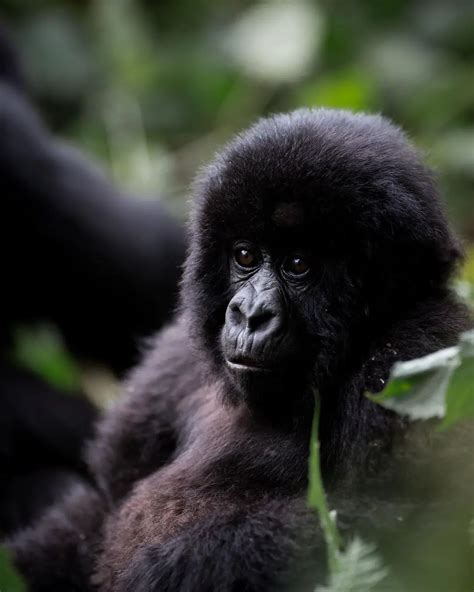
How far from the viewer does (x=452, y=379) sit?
2256 mm

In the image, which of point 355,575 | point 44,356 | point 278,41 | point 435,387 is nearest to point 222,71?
point 278,41

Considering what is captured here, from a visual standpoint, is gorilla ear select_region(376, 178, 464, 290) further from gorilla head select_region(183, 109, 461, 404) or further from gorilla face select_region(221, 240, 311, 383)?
gorilla face select_region(221, 240, 311, 383)

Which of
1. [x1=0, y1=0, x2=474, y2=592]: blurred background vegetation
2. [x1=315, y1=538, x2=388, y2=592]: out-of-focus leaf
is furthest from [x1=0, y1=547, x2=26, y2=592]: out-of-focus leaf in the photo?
[x1=0, y1=0, x2=474, y2=592]: blurred background vegetation

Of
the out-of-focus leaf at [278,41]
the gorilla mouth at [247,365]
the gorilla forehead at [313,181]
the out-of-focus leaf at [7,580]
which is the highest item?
the out-of-focus leaf at [278,41]

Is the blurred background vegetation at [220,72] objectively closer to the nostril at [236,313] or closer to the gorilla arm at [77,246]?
the gorilla arm at [77,246]

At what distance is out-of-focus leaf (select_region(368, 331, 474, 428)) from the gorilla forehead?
0.63 m

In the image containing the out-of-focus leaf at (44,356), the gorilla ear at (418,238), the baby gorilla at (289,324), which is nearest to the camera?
the baby gorilla at (289,324)

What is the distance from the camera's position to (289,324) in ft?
9.43

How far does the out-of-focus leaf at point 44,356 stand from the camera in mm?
6004

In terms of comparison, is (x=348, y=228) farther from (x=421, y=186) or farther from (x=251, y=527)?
(x=251, y=527)

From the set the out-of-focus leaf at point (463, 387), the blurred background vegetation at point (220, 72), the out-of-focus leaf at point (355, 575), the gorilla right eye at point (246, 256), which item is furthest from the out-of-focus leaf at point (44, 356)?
the out-of-focus leaf at point (463, 387)

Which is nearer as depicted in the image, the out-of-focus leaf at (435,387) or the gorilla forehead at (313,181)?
the out-of-focus leaf at (435,387)

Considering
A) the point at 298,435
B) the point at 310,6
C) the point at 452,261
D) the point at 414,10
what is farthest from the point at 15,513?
the point at 414,10

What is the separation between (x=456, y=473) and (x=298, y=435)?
480 millimetres
